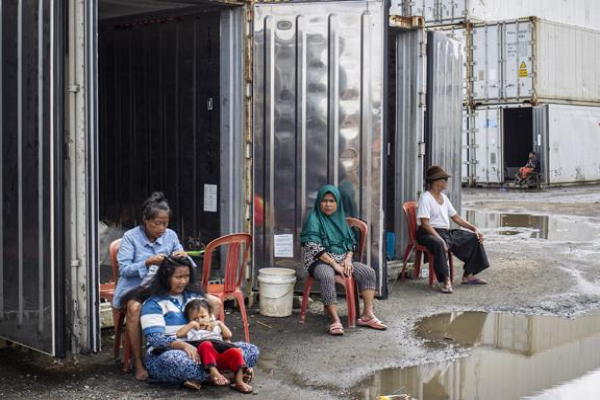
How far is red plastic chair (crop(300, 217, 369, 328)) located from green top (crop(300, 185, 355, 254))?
0.29 meters

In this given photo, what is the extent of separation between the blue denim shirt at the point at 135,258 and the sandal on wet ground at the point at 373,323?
1940mm

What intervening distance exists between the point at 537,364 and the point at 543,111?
17789mm

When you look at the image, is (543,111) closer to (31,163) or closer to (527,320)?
A: (527,320)

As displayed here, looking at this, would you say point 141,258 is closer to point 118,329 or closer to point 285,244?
point 118,329

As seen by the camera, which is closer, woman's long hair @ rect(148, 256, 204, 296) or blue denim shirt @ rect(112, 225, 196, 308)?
woman's long hair @ rect(148, 256, 204, 296)

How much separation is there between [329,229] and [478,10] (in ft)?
59.5

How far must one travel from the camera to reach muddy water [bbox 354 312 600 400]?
215 inches

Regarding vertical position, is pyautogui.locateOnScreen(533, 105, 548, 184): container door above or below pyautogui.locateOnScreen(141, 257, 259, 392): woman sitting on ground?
above

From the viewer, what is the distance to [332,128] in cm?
775

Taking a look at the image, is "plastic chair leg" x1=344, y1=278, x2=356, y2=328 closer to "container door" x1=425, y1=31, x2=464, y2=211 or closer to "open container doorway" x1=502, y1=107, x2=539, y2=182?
"container door" x1=425, y1=31, x2=464, y2=211

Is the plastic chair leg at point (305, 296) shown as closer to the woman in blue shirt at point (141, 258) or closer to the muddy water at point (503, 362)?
the muddy water at point (503, 362)

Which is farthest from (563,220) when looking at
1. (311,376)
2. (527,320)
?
(311,376)

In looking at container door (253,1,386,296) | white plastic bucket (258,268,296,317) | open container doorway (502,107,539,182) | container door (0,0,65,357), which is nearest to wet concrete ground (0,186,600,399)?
white plastic bucket (258,268,296,317)

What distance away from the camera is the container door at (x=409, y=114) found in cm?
934
